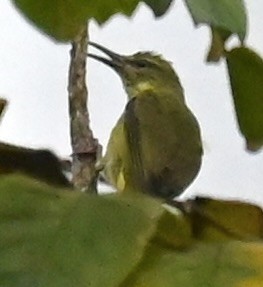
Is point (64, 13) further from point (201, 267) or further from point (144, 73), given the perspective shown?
point (144, 73)

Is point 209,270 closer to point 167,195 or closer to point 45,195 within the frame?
point 45,195

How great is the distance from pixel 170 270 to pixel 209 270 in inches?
0.6

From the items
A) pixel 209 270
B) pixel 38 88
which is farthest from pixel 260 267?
pixel 38 88

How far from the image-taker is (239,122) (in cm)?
58

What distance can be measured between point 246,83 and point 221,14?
0.12 meters

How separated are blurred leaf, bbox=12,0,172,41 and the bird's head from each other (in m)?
0.52

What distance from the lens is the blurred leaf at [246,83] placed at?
544mm

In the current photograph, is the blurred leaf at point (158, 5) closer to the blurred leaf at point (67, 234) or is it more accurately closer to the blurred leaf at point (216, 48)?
the blurred leaf at point (216, 48)

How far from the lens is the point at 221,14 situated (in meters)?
0.44

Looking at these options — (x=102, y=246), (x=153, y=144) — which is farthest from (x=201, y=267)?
(x=153, y=144)

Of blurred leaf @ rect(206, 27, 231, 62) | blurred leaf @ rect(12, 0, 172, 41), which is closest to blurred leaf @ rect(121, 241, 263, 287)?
blurred leaf @ rect(12, 0, 172, 41)

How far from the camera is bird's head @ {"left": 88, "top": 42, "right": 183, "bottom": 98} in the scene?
3.15 feet

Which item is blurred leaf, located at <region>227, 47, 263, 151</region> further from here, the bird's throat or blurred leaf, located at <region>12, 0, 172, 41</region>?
the bird's throat

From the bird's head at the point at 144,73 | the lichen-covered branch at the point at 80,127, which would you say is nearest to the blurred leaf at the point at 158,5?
the lichen-covered branch at the point at 80,127
